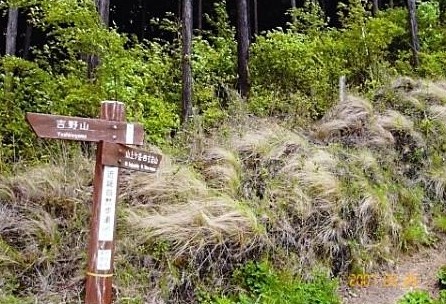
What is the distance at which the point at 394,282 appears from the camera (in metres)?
5.21

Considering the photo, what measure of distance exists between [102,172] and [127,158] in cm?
19

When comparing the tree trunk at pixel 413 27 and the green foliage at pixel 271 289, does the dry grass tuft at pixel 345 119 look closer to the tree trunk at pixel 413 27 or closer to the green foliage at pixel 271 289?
the green foliage at pixel 271 289

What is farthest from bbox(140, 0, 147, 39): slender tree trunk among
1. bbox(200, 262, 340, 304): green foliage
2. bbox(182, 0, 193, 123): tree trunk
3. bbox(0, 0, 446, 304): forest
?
bbox(200, 262, 340, 304): green foliage

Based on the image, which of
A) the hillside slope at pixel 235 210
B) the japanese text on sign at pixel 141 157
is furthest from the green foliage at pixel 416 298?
the japanese text on sign at pixel 141 157

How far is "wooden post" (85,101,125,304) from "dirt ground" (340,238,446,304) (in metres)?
2.50

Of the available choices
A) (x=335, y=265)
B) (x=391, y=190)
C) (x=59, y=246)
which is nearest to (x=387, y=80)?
(x=391, y=190)

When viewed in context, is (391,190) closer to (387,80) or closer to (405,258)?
(405,258)

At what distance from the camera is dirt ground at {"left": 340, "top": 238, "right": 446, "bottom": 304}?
495cm

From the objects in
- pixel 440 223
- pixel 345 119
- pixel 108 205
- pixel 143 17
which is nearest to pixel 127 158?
pixel 108 205

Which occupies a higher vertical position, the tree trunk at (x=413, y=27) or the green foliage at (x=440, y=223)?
the tree trunk at (x=413, y=27)

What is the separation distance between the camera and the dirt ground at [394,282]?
495 cm

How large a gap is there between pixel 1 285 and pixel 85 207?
3.18ft
